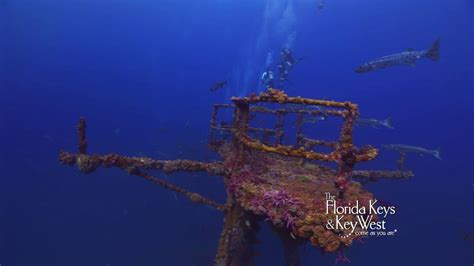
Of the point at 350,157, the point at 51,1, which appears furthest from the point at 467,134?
the point at 51,1

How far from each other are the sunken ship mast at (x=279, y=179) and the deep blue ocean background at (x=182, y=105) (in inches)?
360

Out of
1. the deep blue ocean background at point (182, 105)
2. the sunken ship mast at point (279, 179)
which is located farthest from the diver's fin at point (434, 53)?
the deep blue ocean background at point (182, 105)

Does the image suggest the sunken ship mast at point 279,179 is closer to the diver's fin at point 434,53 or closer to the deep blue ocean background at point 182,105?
the diver's fin at point 434,53

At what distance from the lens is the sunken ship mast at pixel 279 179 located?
399cm

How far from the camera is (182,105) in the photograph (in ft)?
190

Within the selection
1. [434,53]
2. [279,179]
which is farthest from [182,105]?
[279,179]

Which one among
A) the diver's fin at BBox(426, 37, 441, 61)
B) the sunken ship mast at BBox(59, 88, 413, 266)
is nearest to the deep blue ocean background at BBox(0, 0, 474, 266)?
the diver's fin at BBox(426, 37, 441, 61)

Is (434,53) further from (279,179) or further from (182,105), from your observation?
(182,105)

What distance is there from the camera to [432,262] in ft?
69.2

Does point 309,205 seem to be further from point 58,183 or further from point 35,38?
point 35,38

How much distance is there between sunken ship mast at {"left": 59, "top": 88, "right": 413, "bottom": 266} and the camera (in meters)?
3.99

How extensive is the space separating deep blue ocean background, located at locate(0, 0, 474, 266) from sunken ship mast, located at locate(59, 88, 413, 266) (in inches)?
360

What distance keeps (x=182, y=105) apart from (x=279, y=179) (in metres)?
53.5

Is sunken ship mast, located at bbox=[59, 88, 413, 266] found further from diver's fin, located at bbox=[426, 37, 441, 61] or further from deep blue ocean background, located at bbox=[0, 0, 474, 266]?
deep blue ocean background, located at bbox=[0, 0, 474, 266]
